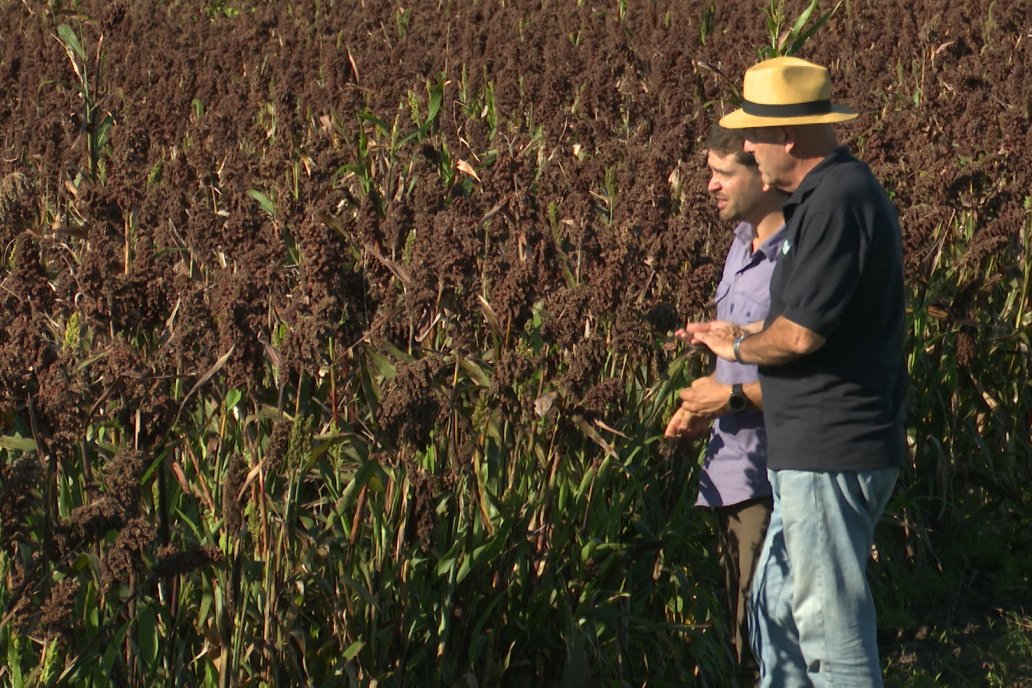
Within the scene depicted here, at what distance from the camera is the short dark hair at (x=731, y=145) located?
12.4 feet

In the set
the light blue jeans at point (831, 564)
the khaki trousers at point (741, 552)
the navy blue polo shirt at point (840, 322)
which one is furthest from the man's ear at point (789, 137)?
the khaki trousers at point (741, 552)

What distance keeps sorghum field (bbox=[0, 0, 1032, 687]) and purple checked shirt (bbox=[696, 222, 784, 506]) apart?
0.21m

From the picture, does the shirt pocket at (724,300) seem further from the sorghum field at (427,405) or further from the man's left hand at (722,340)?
the man's left hand at (722,340)

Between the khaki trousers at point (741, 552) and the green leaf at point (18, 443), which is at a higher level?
the green leaf at point (18, 443)

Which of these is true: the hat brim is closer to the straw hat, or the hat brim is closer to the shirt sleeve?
the straw hat

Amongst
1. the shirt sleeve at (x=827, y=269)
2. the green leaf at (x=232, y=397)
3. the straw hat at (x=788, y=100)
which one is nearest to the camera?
the shirt sleeve at (x=827, y=269)

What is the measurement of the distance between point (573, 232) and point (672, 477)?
0.81 metres

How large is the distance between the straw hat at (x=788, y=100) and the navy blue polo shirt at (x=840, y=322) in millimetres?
125

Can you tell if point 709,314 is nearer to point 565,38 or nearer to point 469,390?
point 469,390

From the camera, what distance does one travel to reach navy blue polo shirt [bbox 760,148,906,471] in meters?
3.31

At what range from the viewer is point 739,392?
12.4ft

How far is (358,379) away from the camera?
4086mm

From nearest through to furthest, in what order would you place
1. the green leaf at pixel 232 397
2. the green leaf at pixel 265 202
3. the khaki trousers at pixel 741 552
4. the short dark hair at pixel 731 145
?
the green leaf at pixel 232 397 → the short dark hair at pixel 731 145 → the khaki trousers at pixel 741 552 → the green leaf at pixel 265 202

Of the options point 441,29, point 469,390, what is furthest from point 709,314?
point 441,29
